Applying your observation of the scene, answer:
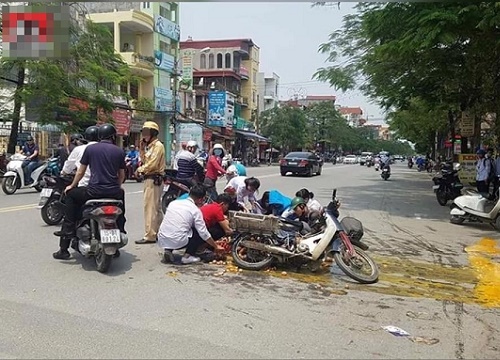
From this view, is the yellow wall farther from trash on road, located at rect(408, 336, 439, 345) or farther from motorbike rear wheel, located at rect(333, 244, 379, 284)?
trash on road, located at rect(408, 336, 439, 345)

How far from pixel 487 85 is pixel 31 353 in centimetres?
1557

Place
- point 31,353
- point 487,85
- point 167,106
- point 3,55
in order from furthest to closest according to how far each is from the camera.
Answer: point 167,106 < point 3,55 < point 487,85 < point 31,353

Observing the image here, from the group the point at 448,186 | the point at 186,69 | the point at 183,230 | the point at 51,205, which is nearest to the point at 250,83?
the point at 186,69

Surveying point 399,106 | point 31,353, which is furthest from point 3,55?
point 31,353

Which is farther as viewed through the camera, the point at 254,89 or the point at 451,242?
the point at 254,89

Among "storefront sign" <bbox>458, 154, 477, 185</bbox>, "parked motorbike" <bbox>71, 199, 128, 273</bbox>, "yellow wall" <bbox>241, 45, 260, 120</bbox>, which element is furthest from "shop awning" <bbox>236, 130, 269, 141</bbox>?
"parked motorbike" <bbox>71, 199, 128, 273</bbox>

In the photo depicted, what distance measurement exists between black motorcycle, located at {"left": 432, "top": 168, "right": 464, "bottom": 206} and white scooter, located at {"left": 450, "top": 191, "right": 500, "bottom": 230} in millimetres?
3262

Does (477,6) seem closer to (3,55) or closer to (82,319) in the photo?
(82,319)

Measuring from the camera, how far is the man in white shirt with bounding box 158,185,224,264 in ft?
21.2

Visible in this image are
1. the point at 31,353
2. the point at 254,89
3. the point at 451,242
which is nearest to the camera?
the point at 31,353

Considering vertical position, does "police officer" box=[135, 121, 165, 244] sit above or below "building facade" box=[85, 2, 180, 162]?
below

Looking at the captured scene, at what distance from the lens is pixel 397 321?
461 cm

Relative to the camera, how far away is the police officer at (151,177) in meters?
7.66

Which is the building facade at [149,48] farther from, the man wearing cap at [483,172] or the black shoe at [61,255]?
the black shoe at [61,255]
